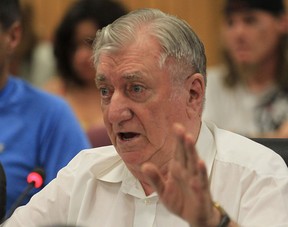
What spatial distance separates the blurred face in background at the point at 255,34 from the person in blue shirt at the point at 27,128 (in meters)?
1.57

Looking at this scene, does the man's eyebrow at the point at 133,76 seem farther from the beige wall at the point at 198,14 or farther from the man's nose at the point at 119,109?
the beige wall at the point at 198,14

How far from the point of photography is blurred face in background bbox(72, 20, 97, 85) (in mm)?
4191

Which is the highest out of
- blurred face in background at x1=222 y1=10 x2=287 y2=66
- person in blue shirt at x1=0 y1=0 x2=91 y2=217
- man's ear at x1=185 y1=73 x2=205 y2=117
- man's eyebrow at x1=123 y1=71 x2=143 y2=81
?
man's eyebrow at x1=123 y1=71 x2=143 y2=81

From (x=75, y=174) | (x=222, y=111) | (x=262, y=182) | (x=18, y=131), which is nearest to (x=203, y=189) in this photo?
(x=262, y=182)

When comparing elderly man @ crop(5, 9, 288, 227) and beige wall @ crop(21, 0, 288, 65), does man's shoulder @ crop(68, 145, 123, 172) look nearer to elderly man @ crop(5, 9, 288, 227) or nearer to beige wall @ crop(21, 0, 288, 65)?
elderly man @ crop(5, 9, 288, 227)

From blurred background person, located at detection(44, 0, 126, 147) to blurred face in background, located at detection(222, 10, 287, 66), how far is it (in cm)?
63

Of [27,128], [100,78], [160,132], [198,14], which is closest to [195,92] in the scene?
[160,132]

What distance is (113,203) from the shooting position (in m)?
2.24

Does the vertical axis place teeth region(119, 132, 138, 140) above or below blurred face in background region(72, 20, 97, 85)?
above

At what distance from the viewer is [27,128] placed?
9.63 feet

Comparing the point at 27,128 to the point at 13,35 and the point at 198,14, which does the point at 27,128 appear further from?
the point at 198,14

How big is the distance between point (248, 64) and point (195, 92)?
2138 millimetres

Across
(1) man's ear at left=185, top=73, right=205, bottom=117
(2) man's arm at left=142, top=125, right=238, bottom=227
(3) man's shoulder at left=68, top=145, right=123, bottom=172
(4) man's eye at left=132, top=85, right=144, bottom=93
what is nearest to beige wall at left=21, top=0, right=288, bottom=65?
(3) man's shoulder at left=68, top=145, right=123, bottom=172

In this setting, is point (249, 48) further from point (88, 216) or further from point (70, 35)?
point (88, 216)
